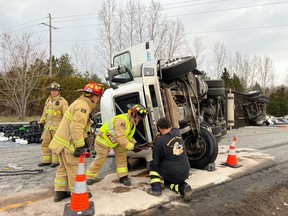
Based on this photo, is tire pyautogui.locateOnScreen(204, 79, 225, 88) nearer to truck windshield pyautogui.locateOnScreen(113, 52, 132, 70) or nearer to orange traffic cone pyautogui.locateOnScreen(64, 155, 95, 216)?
truck windshield pyautogui.locateOnScreen(113, 52, 132, 70)

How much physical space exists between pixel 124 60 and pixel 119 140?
2033mm

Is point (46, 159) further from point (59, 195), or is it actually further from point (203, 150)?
point (203, 150)

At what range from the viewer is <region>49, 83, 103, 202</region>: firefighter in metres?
3.33

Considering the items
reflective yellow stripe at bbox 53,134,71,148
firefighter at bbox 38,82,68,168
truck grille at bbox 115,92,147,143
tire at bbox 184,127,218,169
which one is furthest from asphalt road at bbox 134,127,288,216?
firefighter at bbox 38,82,68,168

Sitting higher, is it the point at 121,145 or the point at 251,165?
the point at 121,145

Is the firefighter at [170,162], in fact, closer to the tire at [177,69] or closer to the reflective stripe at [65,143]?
the reflective stripe at [65,143]

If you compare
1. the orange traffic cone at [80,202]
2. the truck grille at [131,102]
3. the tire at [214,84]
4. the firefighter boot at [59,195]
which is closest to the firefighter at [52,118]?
the truck grille at [131,102]

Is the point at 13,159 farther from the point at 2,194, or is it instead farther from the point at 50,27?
the point at 50,27

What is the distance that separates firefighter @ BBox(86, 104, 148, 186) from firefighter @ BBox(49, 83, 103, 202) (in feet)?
1.67

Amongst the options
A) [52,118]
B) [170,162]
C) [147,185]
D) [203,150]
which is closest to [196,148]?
[203,150]

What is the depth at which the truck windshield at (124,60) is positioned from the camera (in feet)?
16.7

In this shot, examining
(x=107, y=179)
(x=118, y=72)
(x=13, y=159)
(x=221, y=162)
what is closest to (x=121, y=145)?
(x=107, y=179)

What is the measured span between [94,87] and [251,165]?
3660 millimetres

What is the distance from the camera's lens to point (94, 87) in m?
3.51
